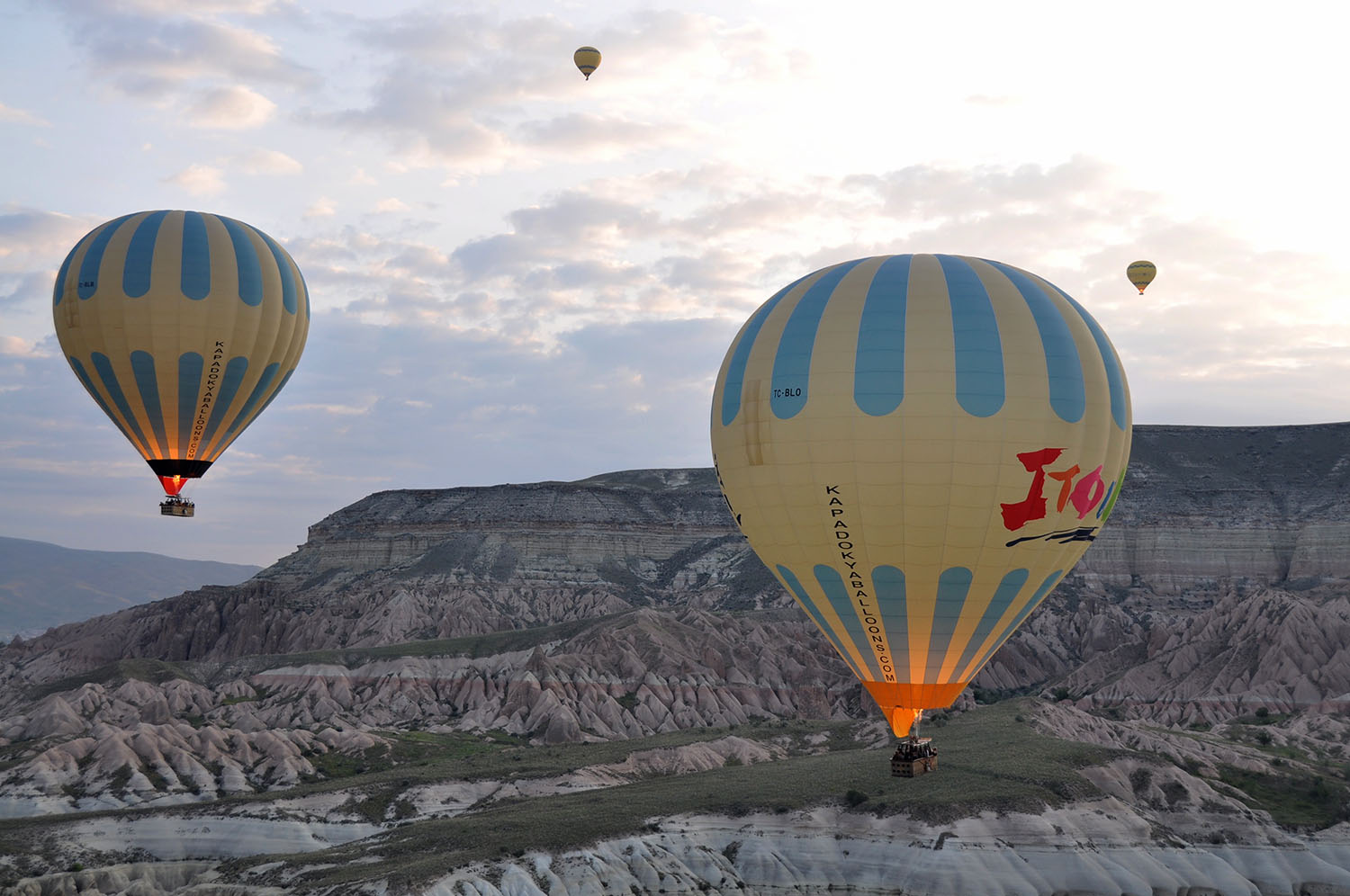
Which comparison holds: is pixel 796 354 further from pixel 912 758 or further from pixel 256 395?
pixel 256 395

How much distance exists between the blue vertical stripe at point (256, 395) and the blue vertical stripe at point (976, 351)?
39.1m

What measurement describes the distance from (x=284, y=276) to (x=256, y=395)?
644 cm

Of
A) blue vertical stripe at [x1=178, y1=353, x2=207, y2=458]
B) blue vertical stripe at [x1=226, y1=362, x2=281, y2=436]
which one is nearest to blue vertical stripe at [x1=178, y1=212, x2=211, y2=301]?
blue vertical stripe at [x1=178, y1=353, x2=207, y2=458]

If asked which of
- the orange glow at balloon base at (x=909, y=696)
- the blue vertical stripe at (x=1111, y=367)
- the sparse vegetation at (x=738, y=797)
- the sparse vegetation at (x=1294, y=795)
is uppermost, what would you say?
the blue vertical stripe at (x=1111, y=367)

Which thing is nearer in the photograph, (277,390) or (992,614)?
(992,614)

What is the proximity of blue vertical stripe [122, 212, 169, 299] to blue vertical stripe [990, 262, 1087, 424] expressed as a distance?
140 feet

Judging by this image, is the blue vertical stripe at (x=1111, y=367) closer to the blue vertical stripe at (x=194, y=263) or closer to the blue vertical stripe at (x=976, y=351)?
the blue vertical stripe at (x=976, y=351)

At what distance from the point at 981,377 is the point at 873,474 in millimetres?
4870

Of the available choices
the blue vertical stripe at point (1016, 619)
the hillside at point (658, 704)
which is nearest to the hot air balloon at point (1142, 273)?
the hillside at point (658, 704)

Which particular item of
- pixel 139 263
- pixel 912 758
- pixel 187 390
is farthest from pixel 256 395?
pixel 912 758

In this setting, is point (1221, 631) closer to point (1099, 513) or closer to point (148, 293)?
point (1099, 513)

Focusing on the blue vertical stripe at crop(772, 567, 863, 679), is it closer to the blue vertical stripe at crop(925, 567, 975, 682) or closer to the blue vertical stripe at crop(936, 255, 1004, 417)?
the blue vertical stripe at crop(925, 567, 975, 682)

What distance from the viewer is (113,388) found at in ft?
221

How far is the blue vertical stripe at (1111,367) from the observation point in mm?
48250
